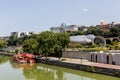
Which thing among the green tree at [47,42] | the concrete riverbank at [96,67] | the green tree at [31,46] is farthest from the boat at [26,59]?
the concrete riverbank at [96,67]

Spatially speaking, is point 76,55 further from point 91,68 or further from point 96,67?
point 96,67

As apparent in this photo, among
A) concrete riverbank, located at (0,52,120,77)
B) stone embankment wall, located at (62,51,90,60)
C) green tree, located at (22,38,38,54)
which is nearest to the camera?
concrete riverbank, located at (0,52,120,77)

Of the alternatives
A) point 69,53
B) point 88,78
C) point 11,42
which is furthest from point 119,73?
point 11,42

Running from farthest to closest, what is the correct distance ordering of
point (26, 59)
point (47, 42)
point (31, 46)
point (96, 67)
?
point (31, 46), point (26, 59), point (47, 42), point (96, 67)

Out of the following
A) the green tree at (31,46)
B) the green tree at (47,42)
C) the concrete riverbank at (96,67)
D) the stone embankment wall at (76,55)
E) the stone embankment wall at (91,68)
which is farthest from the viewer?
the green tree at (31,46)

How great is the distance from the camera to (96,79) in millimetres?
22219

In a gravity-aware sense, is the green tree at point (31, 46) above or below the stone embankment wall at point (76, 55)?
above

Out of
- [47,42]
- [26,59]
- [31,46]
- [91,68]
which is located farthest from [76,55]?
[31,46]

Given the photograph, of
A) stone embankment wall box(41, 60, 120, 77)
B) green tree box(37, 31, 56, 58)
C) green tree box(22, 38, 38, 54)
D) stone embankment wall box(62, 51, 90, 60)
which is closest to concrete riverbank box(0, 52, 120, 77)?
stone embankment wall box(41, 60, 120, 77)

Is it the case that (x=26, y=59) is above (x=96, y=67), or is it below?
above

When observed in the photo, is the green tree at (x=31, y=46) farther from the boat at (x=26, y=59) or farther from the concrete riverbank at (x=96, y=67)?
the concrete riverbank at (x=96, y=67)

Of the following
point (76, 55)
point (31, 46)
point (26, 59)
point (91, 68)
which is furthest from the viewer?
point (31, 46)

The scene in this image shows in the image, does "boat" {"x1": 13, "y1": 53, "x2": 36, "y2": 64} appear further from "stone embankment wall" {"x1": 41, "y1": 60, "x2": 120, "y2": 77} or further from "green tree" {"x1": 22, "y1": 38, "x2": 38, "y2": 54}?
"stone embankment wall" {"x1": 41, "y1": 60, "x2": 120, "y2": 77}

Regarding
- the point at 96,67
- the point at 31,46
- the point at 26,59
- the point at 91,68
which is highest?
the point at 31,46
